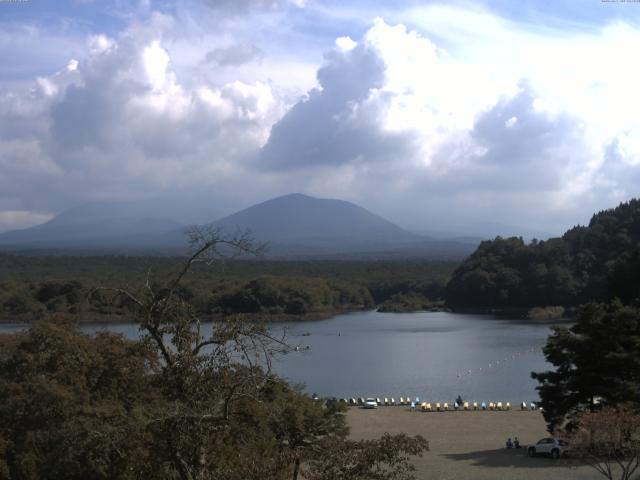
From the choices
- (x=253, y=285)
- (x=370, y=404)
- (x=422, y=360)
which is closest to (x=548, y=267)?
(x=253, y=285)

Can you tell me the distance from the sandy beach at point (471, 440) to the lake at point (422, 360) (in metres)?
2.84

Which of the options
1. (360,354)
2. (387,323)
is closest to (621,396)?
(360,354)

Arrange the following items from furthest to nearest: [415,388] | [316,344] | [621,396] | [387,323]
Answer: [387,323] < [316,344] < [415,388] < [621,396]

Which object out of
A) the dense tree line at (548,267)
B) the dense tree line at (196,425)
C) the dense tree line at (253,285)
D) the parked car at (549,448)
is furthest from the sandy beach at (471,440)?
the dense tree line at (548,267)

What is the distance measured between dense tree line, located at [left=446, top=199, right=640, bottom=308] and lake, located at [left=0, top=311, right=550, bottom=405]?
640 centimetres

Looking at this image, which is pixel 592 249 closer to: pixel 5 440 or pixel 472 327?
pixel 472 327

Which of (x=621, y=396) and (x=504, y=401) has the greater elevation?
(x=621, y=396)

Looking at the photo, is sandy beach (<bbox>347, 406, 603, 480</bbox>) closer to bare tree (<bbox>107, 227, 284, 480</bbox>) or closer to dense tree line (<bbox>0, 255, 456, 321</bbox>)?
bare tree (<bbox>107, 227, 284, 480</bbox>)

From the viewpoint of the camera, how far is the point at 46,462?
7.35 meters

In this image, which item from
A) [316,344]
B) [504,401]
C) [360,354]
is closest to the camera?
[504,401]

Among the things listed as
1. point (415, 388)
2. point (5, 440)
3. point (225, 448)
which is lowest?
point (415, 388)

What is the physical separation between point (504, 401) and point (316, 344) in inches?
635

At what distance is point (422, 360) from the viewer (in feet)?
105

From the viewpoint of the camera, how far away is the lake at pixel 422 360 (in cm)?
2531
